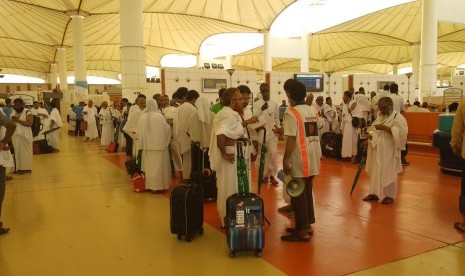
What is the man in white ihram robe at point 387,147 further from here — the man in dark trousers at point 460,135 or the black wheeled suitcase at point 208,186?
the black wheeled suitcase at point 208,186

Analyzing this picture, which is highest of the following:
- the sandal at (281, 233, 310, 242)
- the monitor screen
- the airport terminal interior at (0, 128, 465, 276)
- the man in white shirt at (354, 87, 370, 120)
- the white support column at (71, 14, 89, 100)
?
Answer: the white support column at (71, 14, 89, 100)

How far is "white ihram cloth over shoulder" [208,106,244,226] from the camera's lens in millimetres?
4164

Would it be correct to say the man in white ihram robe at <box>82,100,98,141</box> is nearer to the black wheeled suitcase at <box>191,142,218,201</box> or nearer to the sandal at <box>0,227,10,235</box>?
the black wheeled suitcase at <box>191,142,218,201</box>

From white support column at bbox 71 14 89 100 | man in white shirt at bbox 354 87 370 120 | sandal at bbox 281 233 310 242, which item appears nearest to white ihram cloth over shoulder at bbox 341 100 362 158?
man in white shirt at bbox 354 87 370 120

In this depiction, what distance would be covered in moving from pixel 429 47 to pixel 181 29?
19562mm

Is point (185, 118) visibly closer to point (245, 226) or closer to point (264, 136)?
point (264, 136)

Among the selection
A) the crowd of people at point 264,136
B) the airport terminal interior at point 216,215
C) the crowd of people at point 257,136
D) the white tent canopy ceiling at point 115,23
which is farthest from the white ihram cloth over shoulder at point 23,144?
the white tent canopy ceiling at point 115,23

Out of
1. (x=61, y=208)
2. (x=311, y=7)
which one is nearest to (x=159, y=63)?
(x=311, y=7)

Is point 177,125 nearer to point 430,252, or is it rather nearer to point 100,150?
point 430,252

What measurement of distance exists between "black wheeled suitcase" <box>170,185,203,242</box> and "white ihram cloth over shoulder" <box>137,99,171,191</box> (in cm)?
238

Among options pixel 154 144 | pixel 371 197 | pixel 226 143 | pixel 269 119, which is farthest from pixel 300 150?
pixel 154 144

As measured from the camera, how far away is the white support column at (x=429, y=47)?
1897 cm

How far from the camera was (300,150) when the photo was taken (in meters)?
4.13

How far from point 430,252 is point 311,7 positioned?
26.0m
